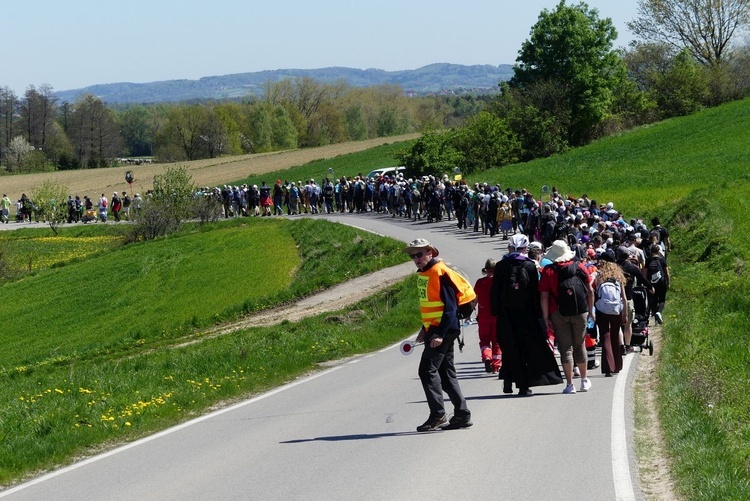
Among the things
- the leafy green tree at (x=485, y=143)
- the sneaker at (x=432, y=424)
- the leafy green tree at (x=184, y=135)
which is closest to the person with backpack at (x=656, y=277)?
the sneaker at (x=432, y=424)

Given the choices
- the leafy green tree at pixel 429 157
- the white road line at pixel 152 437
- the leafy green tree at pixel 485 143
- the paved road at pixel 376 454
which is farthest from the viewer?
the leafy green tree at pixel 485 143

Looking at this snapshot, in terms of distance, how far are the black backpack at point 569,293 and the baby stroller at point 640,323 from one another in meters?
3.97

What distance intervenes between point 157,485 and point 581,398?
17.4 feet

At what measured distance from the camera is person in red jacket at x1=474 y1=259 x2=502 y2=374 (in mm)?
14703

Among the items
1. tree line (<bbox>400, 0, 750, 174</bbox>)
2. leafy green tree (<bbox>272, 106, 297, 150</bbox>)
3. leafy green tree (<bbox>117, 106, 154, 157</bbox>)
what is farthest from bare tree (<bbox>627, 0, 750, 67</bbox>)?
leafy green tree (<bbox>117, 106, 154, 157</bbox>)

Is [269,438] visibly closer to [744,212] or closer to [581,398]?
[581,398]

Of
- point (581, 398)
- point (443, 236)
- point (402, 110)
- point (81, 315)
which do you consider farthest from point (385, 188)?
point (402, 110)

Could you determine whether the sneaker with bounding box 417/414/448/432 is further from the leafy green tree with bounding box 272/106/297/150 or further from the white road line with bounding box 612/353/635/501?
the leafy green tree with bounding box 272/106/297/150

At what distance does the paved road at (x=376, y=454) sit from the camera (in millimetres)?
8625

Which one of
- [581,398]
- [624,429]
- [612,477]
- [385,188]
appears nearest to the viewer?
[612,477]

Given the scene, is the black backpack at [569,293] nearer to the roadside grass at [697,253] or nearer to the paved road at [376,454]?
the paved road at [376,454]

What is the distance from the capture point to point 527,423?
1094 centimetres

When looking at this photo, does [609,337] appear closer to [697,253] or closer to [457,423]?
[457,423]

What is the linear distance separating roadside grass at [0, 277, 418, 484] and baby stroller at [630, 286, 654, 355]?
5.04 meters
